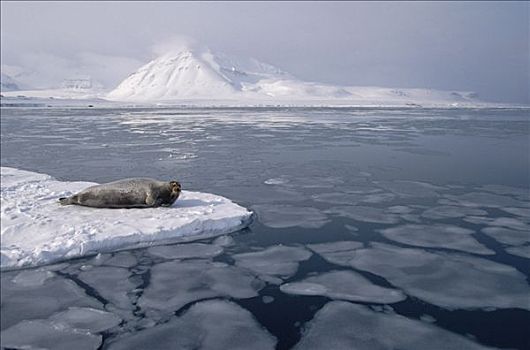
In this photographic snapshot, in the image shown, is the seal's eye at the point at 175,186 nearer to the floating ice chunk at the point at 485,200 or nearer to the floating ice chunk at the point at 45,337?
the floating ice chunk at the point at 45,337

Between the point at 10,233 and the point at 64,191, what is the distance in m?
2.24

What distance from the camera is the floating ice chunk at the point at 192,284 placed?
14.1ft

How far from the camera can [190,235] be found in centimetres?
616

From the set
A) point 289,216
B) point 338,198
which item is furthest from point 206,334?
point 338,198

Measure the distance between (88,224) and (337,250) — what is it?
10.5 ft

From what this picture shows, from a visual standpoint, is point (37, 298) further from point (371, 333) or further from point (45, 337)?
point (371, 333)

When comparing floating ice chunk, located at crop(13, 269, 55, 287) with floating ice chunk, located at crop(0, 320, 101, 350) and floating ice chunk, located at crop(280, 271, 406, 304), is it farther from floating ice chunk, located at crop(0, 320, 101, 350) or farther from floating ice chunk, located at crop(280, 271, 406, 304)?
floating ice chunk, located at crop(280, 271, 406, 304)

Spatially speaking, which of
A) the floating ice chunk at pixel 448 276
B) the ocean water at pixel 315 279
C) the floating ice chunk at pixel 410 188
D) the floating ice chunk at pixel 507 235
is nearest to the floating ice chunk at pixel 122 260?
the ocean water at pixel 315 279

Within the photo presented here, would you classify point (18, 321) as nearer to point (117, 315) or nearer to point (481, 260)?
point (117, 315)

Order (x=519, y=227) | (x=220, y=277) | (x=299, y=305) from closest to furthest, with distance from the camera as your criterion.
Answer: (x=299, y=305) → (x=220, y=277) → (x=519, y=227)

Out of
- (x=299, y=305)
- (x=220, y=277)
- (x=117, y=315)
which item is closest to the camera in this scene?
(x=117, y=315)

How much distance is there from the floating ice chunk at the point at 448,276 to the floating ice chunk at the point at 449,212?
1740 millimetres

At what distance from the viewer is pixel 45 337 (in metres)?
3.55

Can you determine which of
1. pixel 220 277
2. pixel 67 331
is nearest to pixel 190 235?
pixel 220 277
